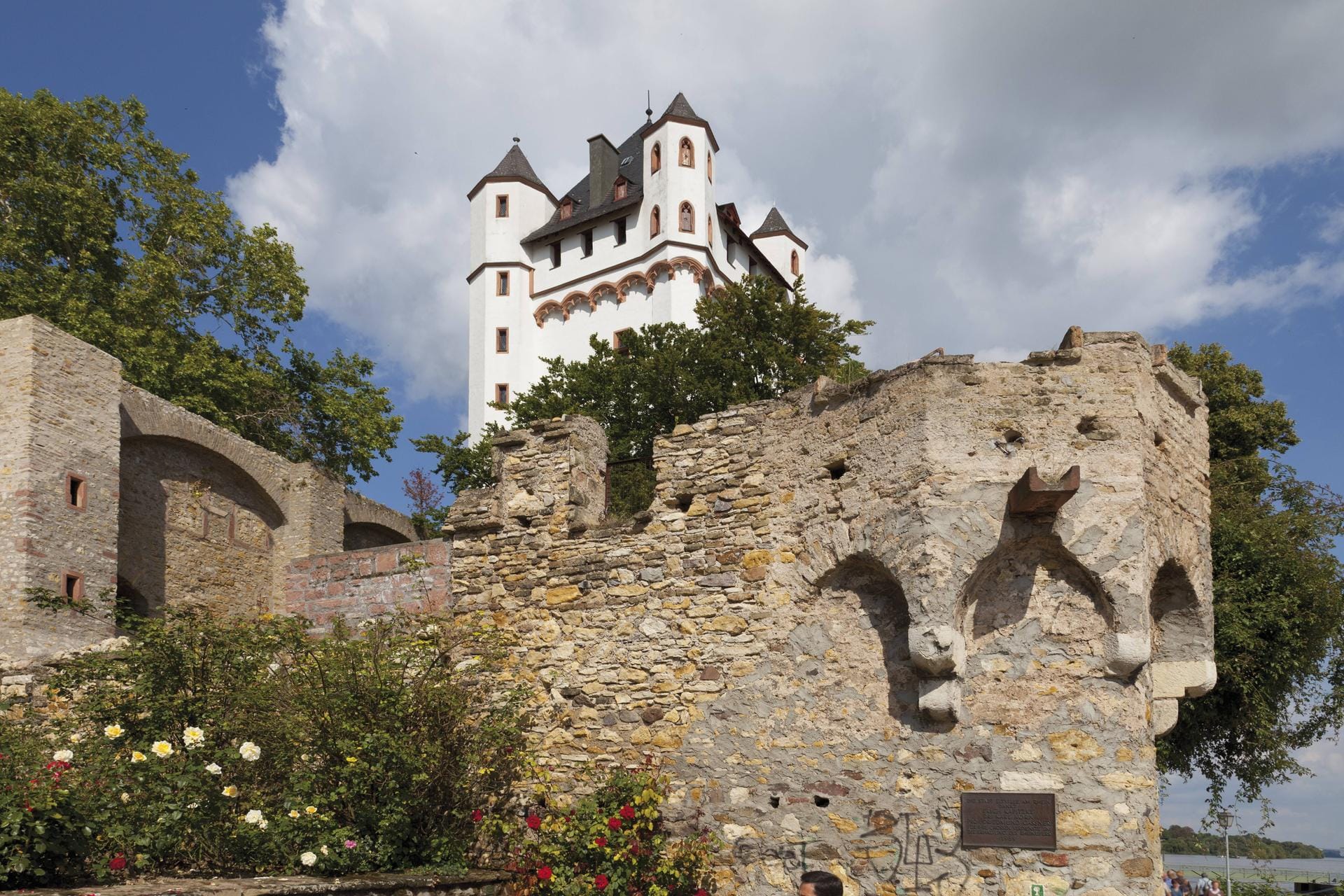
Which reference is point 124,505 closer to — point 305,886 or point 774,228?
point 305,886

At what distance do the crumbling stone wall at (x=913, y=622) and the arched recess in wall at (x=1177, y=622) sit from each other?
17 millimetres

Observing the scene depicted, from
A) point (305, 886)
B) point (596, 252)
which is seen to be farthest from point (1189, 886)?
point (596, 252)

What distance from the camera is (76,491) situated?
→ 41.3 ft

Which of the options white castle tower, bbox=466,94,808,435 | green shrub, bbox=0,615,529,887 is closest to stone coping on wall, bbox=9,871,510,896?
green shrub, bbox=0,615,529,887

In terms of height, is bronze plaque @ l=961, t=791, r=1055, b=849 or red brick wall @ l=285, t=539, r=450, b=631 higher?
red brick wall @ l=285, t=539, r=450, b=631

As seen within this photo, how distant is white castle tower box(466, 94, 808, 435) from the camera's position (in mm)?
39719

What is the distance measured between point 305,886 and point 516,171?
40217 mm

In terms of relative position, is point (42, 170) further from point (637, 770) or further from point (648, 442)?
point (637, 770)

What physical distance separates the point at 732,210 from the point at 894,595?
120 ft

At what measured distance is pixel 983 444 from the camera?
26.4 ft

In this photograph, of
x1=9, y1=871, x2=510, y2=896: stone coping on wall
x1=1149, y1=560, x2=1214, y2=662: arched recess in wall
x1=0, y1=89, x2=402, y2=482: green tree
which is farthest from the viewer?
x1=0, y1=89, x2=402, y2=482: green tree

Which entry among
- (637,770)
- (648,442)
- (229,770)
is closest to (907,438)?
(637,770)

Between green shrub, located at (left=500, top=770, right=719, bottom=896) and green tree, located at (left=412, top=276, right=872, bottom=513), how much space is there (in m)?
11.8

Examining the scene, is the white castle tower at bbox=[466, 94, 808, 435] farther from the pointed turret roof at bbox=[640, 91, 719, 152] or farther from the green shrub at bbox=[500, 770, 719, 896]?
the green shrub at bbox=[500, 770, 719, 896]
